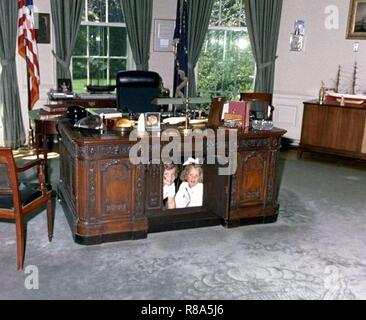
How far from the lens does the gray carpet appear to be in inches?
116

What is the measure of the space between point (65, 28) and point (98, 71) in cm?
86

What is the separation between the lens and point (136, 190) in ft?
11.9

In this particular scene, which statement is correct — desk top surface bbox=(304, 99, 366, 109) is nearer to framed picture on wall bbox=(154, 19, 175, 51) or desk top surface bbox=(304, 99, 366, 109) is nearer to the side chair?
framed picture on wall bbox=(154, 19, 175, 51)

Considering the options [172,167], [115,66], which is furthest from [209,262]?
[115,66]

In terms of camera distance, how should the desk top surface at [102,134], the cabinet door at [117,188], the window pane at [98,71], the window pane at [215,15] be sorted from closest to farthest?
the desk top surface at [102,134] < the cabinet door at [117,188] < the window pane at [98,71] < the window pane at [215,15]

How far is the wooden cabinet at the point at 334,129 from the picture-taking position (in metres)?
6.13

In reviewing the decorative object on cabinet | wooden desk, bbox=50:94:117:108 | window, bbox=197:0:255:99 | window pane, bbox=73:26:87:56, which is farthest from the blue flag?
the decorative object on cabinet

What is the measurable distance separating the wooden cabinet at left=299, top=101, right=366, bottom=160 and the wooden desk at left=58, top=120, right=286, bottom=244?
257cm

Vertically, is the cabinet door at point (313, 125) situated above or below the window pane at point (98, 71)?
below

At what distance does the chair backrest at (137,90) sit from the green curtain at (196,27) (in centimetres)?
154

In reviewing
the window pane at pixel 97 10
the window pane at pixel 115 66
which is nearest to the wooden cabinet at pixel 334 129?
the window pane at pixel 115 66

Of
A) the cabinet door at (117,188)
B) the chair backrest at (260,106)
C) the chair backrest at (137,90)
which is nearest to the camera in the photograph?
the cabinet door at (117,188)

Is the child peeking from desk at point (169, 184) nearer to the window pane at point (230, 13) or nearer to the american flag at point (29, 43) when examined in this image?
the american flag at point (29, 43)

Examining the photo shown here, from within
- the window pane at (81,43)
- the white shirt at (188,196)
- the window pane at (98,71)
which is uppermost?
the window pane at (81,43)
